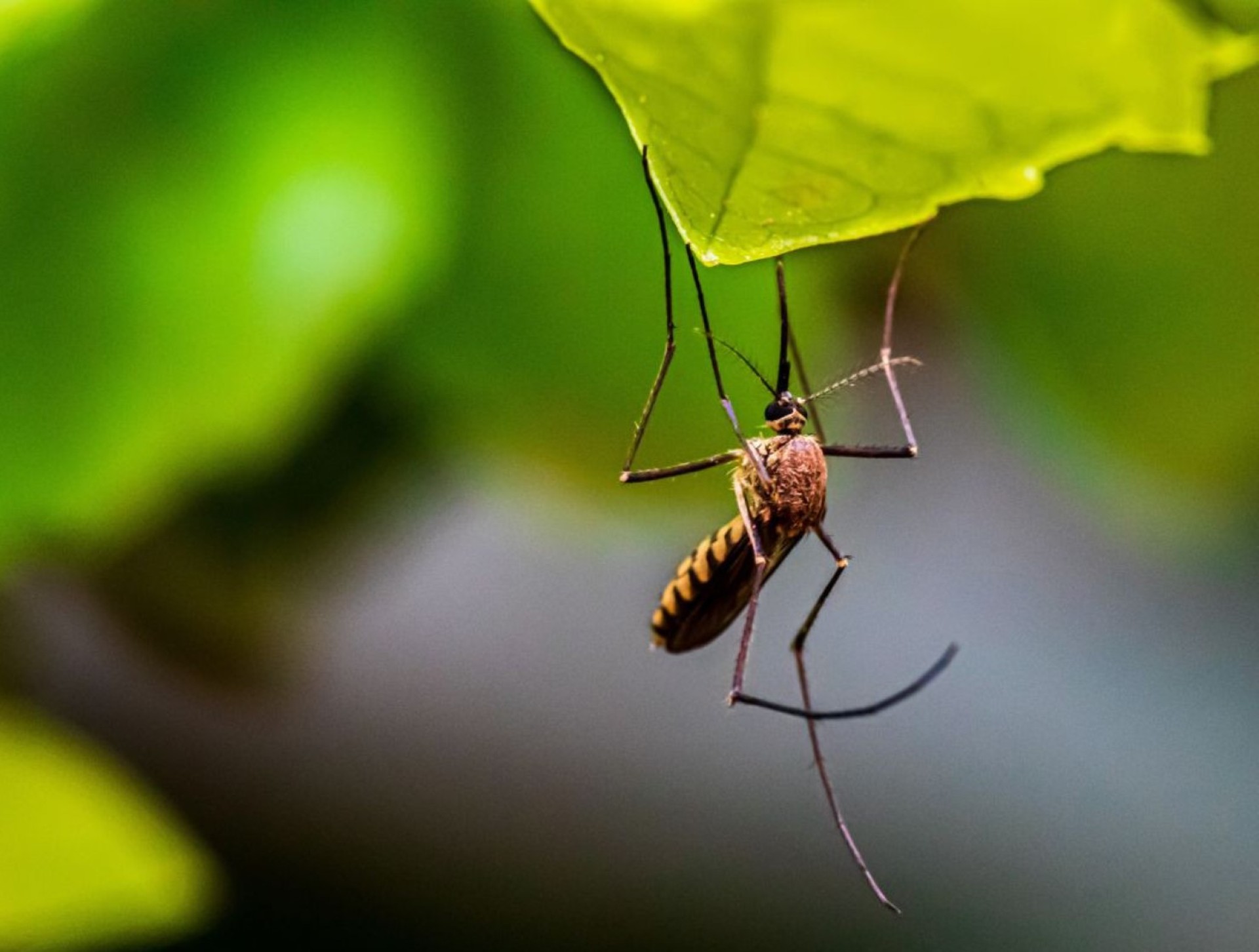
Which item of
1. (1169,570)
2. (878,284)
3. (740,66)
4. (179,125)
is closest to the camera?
(740,66)

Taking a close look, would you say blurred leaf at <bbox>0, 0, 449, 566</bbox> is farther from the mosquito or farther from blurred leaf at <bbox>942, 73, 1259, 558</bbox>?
blurred leaf at <bbox>942, 73, 1259, 558</bbox>

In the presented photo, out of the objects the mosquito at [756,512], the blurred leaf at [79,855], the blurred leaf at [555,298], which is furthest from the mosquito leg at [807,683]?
the blurred leaf at [79,855]

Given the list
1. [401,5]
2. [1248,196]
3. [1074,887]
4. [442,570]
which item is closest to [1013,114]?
Result: [401,5]

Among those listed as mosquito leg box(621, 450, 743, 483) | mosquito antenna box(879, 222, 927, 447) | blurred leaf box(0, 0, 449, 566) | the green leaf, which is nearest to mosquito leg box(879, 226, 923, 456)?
mosquito antenna box(879, 222, 927, 447)

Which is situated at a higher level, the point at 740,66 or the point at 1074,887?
the point at 740,66

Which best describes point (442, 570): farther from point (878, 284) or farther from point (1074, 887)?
point (1074, 887)

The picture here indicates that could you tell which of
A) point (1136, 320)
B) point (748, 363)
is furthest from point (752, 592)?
point (1136, 320)

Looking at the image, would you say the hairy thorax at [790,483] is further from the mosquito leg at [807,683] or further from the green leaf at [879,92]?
the green leaf at [879,92]
